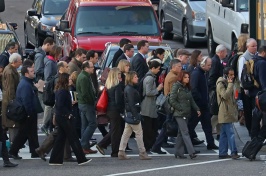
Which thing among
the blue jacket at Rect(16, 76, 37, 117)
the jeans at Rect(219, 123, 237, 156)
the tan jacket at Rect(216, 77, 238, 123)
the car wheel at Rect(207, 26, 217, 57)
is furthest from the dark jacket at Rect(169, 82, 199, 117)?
the car wheel at Rect(207, 26, 217, 57)

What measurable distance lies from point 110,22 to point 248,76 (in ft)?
21.0

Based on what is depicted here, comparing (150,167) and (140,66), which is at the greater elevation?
(140,66)

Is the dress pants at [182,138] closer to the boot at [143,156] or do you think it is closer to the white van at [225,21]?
the boot at [143,156]

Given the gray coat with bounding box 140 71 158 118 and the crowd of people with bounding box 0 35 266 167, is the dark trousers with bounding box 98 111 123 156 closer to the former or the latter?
the crowd of people with bounding box 0 35 266 167

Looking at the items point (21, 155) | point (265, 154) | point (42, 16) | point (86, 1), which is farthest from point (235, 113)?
point (42, 16)

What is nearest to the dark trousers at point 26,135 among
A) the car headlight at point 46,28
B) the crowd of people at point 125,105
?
the crowd of people at point 125,105

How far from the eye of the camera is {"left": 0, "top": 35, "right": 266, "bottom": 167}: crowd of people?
17.5 metres

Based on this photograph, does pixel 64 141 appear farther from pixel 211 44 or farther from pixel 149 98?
pixel 211 44

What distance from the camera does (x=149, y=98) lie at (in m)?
18.3

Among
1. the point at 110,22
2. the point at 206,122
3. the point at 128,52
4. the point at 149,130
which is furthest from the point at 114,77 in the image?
the point at 110,22

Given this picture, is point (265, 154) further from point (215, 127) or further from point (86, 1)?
point (86, 1)

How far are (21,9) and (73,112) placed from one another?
24.0 meters

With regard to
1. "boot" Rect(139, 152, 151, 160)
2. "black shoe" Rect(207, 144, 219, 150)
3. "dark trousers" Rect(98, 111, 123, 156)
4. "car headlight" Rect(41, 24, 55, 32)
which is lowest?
"black shoe" Rect(207, 144, 219, 150)

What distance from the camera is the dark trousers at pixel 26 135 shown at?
17.9 metres
